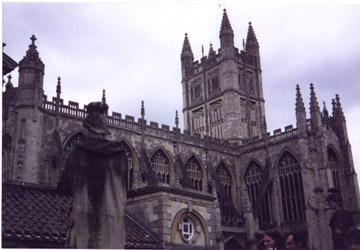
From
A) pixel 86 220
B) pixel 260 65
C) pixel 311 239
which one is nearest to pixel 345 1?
pixel 86 220

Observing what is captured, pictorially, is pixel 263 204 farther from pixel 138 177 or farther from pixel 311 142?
pixel 138 177

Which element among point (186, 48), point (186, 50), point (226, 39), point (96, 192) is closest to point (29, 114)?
point (96, 192)

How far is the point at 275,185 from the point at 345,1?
26.8m

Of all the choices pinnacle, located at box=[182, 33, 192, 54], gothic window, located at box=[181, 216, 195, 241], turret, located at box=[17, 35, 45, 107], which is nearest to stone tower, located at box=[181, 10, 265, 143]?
pinnacle, located at box=[182, 33, 192, 54]

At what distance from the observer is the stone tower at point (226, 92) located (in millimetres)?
46344

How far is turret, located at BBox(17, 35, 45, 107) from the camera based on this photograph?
2839 cm

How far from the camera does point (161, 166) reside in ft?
118

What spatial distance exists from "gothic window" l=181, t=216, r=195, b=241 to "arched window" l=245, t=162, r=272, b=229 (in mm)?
21647

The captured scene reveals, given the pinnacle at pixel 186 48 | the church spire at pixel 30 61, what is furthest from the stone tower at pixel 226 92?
the church spire at pixel 30 61

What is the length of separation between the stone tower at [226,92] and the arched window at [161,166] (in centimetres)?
1004

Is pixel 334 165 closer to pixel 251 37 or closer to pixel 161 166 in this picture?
pixel 161 166

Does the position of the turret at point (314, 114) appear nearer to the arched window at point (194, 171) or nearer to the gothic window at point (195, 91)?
the arched window at point (194, 171)

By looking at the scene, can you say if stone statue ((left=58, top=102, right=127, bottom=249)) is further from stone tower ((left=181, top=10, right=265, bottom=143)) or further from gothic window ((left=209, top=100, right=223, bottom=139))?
gothic window ((left=209, top=100, right=223, bottom=139))

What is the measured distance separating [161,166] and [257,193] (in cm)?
850
